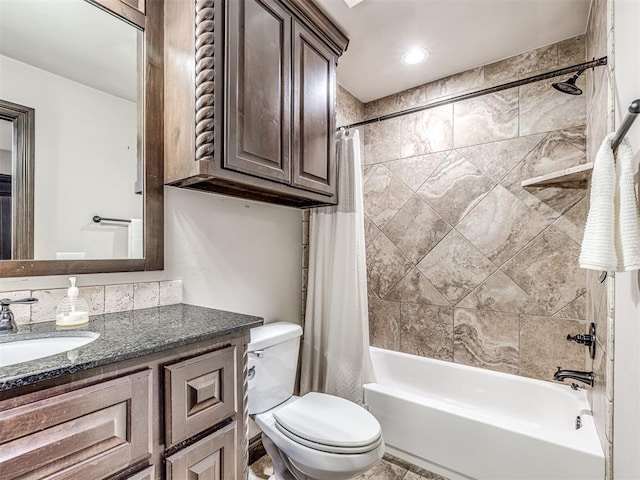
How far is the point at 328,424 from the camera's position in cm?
139

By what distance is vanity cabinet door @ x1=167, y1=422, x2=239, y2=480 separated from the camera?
836mm

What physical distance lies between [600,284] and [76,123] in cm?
220

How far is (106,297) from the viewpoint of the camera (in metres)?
1.19

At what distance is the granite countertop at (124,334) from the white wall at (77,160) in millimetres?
278

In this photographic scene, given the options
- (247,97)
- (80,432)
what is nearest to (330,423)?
(80,432)

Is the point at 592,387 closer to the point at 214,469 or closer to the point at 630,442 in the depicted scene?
the point at 630,442

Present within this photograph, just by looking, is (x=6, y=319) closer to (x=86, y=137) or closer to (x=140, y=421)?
(x=140, y=421)

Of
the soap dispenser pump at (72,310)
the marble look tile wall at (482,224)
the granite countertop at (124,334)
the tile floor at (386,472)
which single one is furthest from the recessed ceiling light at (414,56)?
the tile floor at (386,472)

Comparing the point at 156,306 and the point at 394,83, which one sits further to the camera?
the point at 394,83

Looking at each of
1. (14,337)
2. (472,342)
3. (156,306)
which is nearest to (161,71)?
(156,306)

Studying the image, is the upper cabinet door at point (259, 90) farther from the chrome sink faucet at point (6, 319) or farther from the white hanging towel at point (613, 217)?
the white hanging towel at point (613, 217)

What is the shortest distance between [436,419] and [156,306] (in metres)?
1.50

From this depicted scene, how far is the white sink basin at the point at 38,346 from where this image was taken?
87cm

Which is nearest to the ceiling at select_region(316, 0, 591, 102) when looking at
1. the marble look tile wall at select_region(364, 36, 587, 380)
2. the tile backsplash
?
the marble look tile wall at select_region(364, 36, 587, 380)
